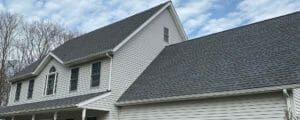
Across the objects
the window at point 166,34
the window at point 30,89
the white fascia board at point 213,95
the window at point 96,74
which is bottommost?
the white fascia board at point 213,95

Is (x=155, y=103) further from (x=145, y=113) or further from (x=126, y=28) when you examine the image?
(x=126, y=28)

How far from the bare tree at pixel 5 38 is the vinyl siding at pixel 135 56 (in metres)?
20.7

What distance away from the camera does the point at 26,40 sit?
116ft

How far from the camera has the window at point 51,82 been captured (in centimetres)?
1850

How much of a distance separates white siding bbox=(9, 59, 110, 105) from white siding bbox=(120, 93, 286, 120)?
2.51m

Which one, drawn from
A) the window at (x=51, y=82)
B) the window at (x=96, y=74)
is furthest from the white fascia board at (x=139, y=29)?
the window at (x=51, y=82)

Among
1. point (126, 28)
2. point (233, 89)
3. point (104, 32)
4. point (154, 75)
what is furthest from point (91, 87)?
point (233, 89)

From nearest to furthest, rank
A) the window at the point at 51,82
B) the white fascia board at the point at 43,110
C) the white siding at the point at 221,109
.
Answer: the white siding at the point at 221,109
the white fascia board at the point at 43,110
the window at the point at 51,82

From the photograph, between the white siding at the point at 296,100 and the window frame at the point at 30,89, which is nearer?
the white siding at the point at 296,100

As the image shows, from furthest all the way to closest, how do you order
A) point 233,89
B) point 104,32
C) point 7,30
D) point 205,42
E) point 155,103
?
point 7,30 → point 104,32 → point 205,42 → point 155,103 → point 233,89

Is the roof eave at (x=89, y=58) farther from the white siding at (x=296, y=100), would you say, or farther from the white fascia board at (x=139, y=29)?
the white siding at (x=296, y=100)

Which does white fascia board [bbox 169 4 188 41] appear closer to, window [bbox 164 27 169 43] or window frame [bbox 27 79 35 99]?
window [bbox 164 27 169 43]

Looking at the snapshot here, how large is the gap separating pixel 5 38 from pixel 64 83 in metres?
19.2

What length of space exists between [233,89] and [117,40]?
7293mm
